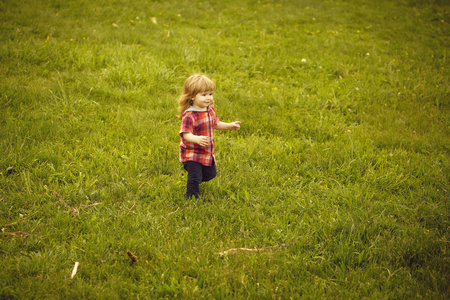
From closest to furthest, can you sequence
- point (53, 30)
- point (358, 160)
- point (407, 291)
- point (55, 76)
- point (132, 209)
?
1. point (407, 291)
2. point (132, 209)
3. point (358, 160)
4. point (55, 76)
5. point (53, 30)

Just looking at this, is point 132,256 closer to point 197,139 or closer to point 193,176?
point 193,176

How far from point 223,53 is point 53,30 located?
3.95m

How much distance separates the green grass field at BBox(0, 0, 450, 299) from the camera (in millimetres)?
2713

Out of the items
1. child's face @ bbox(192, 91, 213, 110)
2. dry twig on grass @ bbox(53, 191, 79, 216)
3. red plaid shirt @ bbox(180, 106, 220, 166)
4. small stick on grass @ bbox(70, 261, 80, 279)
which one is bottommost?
small stick on grass @ bbox(70, 261, 80, 279)

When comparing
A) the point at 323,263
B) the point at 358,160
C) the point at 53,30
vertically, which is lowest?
the point at 323,263

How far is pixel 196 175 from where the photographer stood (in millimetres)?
3490

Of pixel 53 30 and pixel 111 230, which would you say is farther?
pixel 53 30

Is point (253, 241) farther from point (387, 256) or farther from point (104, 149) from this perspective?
point (104, 149)

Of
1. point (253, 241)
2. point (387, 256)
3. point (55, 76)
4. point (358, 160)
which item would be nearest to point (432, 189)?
point (358, 160)

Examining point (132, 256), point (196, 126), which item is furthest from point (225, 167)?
point (132, 256)

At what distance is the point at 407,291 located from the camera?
8.36ft

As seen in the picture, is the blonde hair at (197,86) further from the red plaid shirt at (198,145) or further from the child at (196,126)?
the red plaid shirt at (198,145)

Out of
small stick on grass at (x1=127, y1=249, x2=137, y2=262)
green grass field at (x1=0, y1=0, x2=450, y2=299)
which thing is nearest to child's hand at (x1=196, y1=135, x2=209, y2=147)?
green grass field at (x1=0, y1=0, x2=450, y2=299)

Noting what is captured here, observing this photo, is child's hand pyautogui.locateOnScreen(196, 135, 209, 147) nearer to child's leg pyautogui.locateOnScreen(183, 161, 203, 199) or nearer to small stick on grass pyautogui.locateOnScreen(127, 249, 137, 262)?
child's leg pyautogui.locateOnScreen(183, 161, 203, 199)
